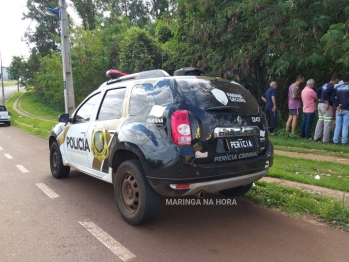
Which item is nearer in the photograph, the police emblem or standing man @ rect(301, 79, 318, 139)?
the police emblem

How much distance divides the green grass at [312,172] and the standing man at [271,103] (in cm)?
409

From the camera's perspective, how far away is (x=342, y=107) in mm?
7809

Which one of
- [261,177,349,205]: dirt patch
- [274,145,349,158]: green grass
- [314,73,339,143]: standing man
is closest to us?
[261,177,349,205]: dirt patch

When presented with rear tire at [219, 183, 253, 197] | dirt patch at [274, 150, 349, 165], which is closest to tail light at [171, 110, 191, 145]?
rear tire at [219, 183, 253, 197]

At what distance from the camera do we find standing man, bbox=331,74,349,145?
7.79 meters

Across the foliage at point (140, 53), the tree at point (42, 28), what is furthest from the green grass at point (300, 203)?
the tree at point (42, 28)

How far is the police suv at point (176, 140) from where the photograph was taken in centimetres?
338

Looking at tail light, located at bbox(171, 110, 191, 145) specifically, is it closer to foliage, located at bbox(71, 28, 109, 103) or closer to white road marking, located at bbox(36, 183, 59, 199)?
white road marking, located at bbox(36, 183, 59, 199)

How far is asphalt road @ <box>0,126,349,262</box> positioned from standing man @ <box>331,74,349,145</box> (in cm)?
467

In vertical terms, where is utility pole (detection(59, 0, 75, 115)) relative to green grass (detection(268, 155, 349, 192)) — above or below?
above

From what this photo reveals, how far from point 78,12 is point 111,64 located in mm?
21613

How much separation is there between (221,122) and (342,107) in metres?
5.60

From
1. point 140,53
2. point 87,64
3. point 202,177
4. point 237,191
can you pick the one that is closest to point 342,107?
point 237,191

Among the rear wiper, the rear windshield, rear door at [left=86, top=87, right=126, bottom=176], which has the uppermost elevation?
the rear windshield
